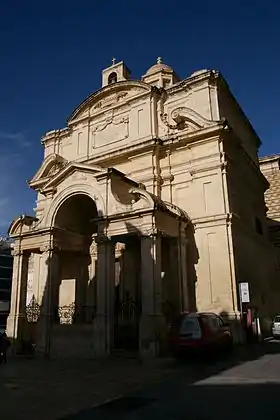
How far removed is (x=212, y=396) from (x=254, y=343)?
1057 centimetres

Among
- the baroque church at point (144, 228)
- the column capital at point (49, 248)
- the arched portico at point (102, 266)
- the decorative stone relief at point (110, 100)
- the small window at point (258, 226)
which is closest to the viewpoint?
the arched portico at point (102, 266)

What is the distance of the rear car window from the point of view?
42.4ft

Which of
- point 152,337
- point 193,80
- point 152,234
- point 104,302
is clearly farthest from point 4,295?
point 152,337

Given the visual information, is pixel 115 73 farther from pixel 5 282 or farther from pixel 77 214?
pixel 5 282

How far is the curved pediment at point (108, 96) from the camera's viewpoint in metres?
22.7

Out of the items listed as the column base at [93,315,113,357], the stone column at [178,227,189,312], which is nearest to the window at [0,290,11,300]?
the column base at [93,315,113,357]

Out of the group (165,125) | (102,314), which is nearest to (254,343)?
(102,314)

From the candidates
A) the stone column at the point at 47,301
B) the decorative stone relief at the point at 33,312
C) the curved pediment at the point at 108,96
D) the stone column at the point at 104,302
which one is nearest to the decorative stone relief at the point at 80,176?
the stone column at the point at 104,302

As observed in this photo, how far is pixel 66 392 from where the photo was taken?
8.79 m

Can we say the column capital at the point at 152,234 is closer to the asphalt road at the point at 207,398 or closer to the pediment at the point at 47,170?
the asphalt road at the point at 207,398

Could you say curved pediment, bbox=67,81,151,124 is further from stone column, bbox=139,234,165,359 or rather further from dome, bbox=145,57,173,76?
stone column, bbox=139,234,165,359

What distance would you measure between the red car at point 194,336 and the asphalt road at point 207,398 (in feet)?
3.36

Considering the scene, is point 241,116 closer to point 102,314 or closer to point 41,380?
point 102,314

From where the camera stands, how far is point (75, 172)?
17.9 meters
